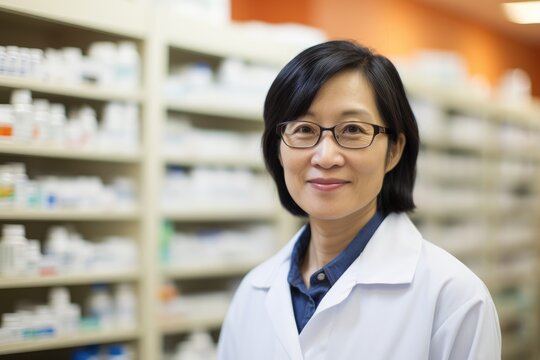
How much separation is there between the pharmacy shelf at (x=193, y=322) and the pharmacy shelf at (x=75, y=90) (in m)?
1.17

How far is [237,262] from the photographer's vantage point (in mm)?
3369

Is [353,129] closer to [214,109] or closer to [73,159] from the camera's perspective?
[73,159]

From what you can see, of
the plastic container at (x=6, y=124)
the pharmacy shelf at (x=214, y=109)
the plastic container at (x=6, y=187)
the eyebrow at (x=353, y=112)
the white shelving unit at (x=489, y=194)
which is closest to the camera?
the eyebrow at (x=353, y=112)

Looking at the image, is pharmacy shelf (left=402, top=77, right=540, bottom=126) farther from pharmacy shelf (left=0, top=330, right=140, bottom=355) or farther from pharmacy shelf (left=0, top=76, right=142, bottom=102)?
pharmacy shelf (left=0, top=330, right=140, bottom=355)

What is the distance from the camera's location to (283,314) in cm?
160

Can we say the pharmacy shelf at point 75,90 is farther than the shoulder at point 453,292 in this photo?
Yes

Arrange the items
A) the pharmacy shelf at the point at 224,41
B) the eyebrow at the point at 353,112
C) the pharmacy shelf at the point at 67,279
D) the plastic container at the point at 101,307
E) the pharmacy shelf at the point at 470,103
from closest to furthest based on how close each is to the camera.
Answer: the eyebrow at the point at 353,112 → the pharmacy shelf at the point at 67,279 → the plastic container at the point at 101,307 → the pharmacy shelf at the point at 224,41 → the pharmacy shelf at the point at 470,103

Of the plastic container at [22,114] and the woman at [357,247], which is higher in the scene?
the plastic container at [22,114]

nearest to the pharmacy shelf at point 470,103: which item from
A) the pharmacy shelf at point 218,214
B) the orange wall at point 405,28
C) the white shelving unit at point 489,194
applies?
the white shelving unit at point 489,194

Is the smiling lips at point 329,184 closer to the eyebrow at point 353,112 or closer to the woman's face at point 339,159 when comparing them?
the woman's face at point 339,159

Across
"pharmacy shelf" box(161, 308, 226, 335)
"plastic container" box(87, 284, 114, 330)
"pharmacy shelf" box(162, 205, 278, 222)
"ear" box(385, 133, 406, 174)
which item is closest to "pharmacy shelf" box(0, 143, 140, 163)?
"pharmacy shelf" box(162, 205, 278, 222)

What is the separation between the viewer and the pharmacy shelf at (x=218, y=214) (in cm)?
307

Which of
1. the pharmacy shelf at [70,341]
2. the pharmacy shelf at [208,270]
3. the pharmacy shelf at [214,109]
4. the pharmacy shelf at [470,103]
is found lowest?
the pharmacy shelf at [70,341]

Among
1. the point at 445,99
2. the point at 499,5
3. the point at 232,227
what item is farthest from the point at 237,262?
the point at 499,5
